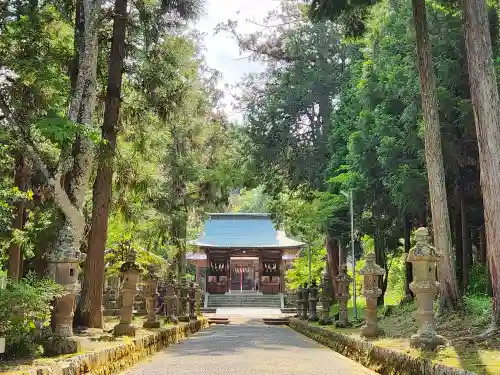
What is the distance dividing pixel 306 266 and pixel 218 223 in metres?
10.1

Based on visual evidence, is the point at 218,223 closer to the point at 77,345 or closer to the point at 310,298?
the point at 310,298

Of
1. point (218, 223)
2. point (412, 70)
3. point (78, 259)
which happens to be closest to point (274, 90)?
point (412, 70)

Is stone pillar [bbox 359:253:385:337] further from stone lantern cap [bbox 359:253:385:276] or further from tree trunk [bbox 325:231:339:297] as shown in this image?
tree trunk [bbox 325:231:339:297]

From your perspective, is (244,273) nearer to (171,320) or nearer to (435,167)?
(171,320)

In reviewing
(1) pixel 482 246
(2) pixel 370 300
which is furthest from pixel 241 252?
(2) pixel 370 300

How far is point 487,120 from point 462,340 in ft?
10.8

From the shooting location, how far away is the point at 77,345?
6359mm

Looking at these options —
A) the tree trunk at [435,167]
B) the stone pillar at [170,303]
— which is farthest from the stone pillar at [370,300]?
the stone pillar at [170,303]

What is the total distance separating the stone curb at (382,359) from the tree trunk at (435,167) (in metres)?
2.33

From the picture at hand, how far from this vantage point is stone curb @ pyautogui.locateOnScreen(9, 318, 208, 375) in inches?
202

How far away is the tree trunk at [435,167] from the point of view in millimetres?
10578

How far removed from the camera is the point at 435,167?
10.7m

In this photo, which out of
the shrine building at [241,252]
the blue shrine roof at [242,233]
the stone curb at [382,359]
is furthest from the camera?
the shrine building at [241,252]

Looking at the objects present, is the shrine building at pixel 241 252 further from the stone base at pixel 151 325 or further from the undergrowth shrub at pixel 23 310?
the undergrowth shrub at pixel 23 310
